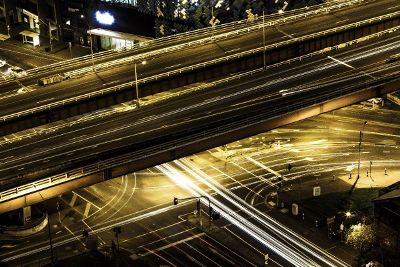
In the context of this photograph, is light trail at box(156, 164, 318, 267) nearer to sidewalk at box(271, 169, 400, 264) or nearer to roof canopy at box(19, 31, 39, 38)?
sidewalk at box(271, 169, 400, 264)

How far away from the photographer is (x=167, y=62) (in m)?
103

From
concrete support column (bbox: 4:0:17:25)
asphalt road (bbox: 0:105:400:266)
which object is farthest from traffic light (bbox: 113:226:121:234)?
concrete support column (bbox: 4:0:17:25)

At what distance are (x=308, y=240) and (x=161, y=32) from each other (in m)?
76.8

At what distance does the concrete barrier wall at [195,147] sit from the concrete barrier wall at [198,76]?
19.8 m

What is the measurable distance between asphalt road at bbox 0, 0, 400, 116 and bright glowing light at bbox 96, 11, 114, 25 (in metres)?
40.6

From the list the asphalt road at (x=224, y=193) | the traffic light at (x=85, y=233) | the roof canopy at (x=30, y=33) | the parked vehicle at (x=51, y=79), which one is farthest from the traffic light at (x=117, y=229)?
the roof canopy at (x=30, y=33)

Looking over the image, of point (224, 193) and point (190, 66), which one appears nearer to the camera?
point (224, 193)

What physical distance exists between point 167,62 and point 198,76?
19.1 feet

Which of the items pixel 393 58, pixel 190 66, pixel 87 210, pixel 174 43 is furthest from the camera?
pixel 174 43

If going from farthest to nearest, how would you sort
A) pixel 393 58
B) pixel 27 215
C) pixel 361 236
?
1. pixel 393 58
2. pixel 27 215
3. pixel 361 236

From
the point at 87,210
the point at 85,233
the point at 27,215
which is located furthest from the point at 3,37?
the point at 85,233

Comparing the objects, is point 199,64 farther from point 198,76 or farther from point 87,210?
point 87,210

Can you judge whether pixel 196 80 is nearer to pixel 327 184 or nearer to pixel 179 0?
pixel 327 184

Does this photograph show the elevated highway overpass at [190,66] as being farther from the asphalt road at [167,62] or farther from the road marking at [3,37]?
the road marking at [3,37]
